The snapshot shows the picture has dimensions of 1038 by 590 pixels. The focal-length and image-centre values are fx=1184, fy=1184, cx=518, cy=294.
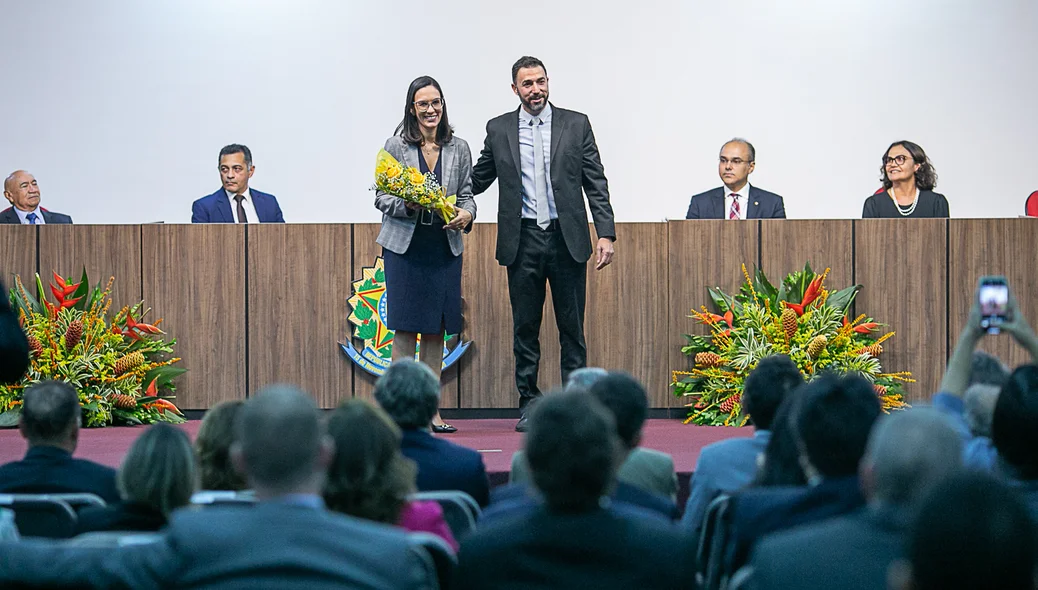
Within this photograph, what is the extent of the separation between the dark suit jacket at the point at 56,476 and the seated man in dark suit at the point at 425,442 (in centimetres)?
65

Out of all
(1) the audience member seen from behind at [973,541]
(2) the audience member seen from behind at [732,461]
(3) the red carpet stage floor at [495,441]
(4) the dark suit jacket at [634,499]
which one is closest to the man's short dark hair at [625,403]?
(2) the audience member seen from behind at [732,461]

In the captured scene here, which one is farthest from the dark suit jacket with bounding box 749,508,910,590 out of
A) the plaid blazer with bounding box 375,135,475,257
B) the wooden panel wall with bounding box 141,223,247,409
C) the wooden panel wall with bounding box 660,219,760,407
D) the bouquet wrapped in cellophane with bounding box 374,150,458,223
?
the wooden panel wall with bounding box 141,223,247,409

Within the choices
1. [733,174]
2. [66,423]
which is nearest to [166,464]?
[66,423]

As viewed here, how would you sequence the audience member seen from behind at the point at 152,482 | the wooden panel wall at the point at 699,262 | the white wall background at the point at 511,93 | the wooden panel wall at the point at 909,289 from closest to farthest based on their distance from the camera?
the audience member seen from behind at the point at 152,482
the wooden panel wall at the point at 909,289
the wooden panel wall at the point at 699,262
the white wall background at the point at 511,93

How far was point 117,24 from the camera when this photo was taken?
30.2ft

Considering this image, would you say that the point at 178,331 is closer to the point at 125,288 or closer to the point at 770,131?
the point at 125,288

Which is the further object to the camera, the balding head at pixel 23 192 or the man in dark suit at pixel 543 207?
the balding head at pixel 23 192

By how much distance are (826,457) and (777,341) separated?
13.5 feet

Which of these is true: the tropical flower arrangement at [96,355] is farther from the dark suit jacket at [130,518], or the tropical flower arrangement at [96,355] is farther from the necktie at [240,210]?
the dark suit jacket at [130,518]

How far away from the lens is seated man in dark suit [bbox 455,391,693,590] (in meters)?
1.70

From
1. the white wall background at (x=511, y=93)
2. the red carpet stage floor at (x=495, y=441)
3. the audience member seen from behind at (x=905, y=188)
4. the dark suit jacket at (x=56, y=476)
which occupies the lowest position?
the red carpet stage floor at (x=495, y=441)

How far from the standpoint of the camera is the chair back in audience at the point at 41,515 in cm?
244

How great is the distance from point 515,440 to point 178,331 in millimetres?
2217

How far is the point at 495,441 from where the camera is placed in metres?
5.34
